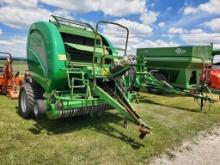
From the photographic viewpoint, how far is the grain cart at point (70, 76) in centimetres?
527

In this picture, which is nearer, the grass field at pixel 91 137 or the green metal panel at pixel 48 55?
the grass field at pixel 91 137

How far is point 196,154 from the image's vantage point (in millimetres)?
4625

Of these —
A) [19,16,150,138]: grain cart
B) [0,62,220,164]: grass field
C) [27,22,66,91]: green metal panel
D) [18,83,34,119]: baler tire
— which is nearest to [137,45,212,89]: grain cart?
Result: [0,62,220,164]: grass field

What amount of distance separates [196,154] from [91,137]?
6.44 feet

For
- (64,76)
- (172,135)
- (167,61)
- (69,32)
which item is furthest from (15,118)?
(167,61)

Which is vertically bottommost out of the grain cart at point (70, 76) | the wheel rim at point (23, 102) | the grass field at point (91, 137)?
the grass field at point (91, 137)

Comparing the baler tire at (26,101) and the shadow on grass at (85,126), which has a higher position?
the baler tire at (26,101)

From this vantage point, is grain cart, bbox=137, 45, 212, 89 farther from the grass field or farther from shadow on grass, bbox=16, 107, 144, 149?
shadow on grass, bbox=16, 107, 144, 149

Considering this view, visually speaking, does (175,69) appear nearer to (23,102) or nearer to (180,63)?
(180,63)

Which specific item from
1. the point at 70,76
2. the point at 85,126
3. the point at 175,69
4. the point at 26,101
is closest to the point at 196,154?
the point at 85,126

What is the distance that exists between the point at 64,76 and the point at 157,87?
15.6ft

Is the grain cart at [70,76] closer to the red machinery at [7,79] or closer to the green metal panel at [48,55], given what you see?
the green metal panel at [48,55]

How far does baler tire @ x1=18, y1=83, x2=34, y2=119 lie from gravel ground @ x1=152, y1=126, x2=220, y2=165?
11.1 ft

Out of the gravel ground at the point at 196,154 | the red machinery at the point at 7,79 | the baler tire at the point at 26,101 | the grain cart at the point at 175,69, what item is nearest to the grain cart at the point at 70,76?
the baler tire at the point at 26,101
